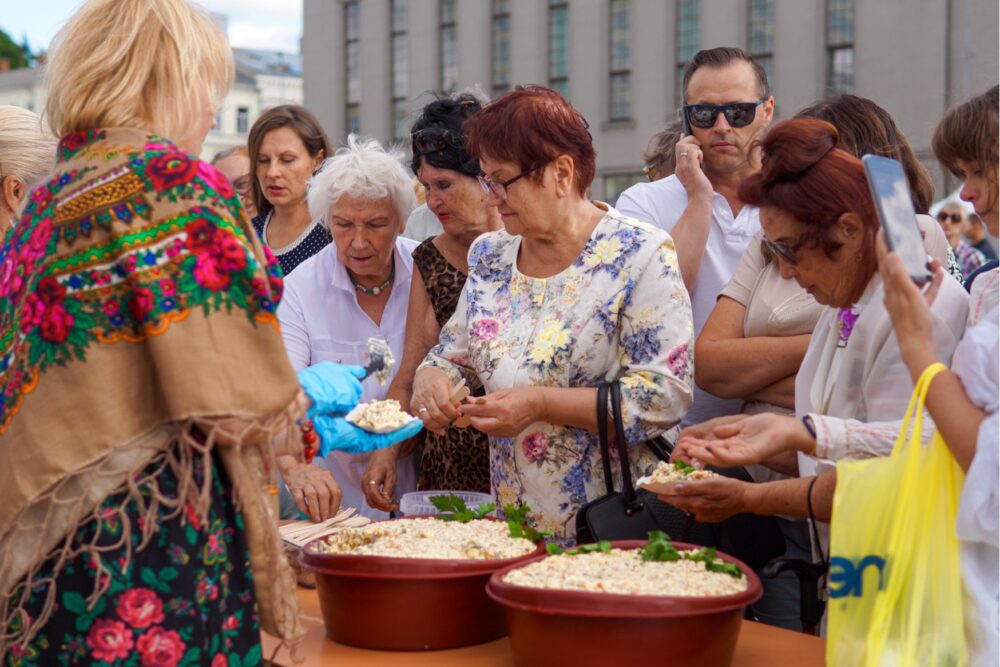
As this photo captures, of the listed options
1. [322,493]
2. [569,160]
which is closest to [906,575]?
[569,160]

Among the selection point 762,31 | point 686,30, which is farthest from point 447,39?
point 762,31

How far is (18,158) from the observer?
2.98 metres

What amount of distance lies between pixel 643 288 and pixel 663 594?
0.93 metres

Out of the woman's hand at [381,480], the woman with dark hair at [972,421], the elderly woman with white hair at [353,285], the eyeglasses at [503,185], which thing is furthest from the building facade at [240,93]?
the woman with dark hair at [972,421]

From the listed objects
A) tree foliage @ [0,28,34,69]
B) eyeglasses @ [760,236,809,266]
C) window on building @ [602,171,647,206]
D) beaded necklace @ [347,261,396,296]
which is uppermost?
tree foliage @ [0,28,34,69]

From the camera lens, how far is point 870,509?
5.83ft

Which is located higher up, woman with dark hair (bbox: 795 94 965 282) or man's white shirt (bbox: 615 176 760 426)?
woman with dark hair (bbox: 795 94 965 282)

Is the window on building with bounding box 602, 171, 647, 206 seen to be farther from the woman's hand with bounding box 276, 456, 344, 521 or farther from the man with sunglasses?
the woman's hand with bounding box 276, 456, 344, 521

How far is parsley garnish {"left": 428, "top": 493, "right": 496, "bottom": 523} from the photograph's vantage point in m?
2.45

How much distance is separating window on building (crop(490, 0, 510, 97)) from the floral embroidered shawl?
26118 mm

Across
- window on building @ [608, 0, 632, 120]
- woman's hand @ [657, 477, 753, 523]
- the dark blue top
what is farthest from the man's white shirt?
window on building @ [608, 0, 632, 120]

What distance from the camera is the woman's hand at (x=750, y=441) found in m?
2.12

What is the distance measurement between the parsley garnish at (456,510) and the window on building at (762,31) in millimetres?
20887

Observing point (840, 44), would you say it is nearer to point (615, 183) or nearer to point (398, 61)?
point (615, 183)
